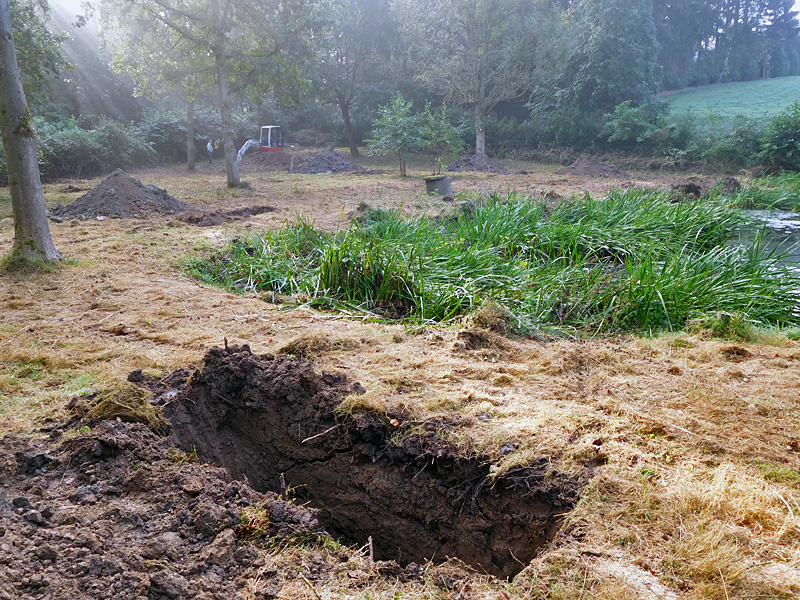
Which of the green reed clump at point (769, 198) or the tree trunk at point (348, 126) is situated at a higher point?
the tree trunk at point (348, 126)

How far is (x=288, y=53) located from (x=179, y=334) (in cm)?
1174

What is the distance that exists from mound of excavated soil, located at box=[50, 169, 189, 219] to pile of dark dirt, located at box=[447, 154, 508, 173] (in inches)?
464

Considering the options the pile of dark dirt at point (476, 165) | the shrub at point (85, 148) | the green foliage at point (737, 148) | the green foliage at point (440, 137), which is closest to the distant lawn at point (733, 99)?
the green foliage at point (737, 148)

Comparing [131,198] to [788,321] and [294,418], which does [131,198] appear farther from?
[788,321]

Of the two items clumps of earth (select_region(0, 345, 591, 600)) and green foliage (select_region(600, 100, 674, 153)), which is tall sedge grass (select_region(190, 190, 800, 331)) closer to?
clumps of earth (select_region(0, 345, 591, 600))

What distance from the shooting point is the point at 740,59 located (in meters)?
34.9

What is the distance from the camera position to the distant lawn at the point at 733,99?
21.9 metres

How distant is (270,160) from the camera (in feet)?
70.5

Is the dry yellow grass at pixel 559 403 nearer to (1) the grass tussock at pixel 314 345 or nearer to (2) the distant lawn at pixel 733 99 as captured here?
(1) the grass tussock at pixel 314 345

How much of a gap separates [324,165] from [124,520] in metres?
18.5

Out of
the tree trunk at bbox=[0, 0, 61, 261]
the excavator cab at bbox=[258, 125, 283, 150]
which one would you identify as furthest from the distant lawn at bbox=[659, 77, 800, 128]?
the tree trunk at bbox=[0, 0, 61, 261]

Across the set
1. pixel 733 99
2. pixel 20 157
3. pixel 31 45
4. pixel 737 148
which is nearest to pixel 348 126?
pixel 31 45

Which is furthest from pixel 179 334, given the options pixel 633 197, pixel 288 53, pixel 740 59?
pixel 740 59

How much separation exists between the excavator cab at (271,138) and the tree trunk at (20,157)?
17.8 metres
